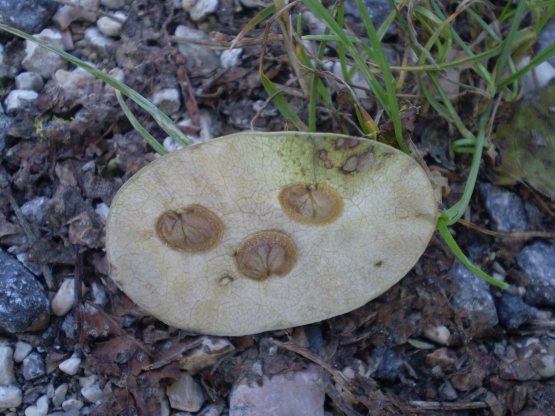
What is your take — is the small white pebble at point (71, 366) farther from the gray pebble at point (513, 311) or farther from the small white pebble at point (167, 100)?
the gray pebble at point (513, 311)

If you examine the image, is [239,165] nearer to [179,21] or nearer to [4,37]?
[179,21]

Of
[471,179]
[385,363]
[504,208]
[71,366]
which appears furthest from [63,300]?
[504,208]

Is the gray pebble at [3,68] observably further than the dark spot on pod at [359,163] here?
Yes

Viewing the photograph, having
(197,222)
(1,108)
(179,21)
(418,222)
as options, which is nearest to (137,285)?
(197,222)

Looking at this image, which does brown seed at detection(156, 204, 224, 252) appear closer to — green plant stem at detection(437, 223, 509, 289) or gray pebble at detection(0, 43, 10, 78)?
green plant stem at detection(437, 223, 509, 289)

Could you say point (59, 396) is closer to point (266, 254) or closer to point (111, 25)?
point (266, 254)

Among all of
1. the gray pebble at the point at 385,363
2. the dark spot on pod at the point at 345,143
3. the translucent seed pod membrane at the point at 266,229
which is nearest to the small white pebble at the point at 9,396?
the translucent seed pod membrane at the point at 266,229

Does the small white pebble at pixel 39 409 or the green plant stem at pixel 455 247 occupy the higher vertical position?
the green plant stem at pixel 455 247

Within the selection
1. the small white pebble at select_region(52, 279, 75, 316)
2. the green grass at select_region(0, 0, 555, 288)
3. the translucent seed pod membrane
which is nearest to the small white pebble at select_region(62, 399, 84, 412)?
the small white pebble at select_region(52, 279, 75, 316)
